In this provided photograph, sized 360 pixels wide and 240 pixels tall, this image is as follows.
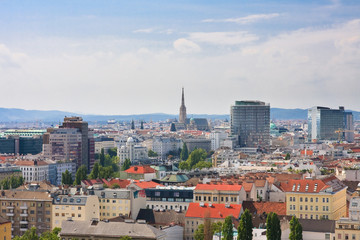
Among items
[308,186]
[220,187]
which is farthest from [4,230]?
[308,186]

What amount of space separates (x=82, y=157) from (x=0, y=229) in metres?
102

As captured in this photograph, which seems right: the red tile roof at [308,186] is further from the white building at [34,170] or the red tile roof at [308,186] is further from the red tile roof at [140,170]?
the white building at [34,170]

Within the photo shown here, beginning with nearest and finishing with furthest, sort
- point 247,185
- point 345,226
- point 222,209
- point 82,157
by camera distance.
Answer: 1. point 345,226
2. point 222,209
3. point 247,185
4. point 82,157

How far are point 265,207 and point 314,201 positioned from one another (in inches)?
202

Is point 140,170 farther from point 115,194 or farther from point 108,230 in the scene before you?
point 108,230

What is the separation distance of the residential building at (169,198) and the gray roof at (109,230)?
20055mm

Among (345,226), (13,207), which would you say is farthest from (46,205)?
(345,226)

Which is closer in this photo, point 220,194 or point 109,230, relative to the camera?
point 109,230

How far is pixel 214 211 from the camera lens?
3209 inches

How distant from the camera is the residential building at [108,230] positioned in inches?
2734

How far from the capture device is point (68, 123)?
17862 cm

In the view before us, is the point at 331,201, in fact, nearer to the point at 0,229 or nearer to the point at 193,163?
the point at 0,229

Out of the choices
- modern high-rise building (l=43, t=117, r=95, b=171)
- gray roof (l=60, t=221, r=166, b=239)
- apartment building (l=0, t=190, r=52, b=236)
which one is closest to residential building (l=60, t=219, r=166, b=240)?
gray roof (l=60, t=221, r=166, b=239)

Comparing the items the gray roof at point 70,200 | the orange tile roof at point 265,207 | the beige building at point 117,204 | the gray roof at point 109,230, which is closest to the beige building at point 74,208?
the gray roof at point 70,200
